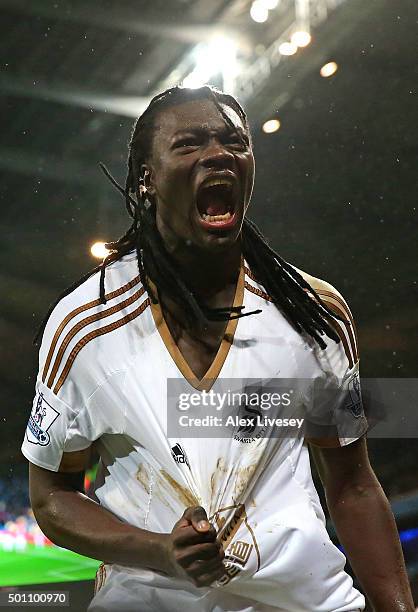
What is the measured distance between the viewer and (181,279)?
109 cm

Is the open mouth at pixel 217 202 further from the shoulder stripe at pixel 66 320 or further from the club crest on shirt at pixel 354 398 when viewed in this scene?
the club crest on shirt at pixel 354 398

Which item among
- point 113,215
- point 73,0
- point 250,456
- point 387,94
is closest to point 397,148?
point 387,94

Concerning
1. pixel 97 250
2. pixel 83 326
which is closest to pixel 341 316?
pixel 83 326

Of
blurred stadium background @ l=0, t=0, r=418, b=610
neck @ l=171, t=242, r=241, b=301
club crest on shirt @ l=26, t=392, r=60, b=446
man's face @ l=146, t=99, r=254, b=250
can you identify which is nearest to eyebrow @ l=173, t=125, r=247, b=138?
man's face @ l=146, t=99, r=254, b=250

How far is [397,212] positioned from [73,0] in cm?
82

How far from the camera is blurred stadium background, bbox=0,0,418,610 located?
1.88 meters

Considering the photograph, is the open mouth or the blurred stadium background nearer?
the open mouth

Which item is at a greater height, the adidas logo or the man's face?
the man's face

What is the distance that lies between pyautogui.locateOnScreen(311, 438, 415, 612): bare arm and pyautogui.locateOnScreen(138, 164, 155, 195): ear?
1.27 ft

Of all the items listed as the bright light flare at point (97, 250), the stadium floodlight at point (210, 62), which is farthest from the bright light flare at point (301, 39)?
the bright light flare at point (97, 250)

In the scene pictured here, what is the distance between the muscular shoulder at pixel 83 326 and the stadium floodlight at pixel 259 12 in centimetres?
99

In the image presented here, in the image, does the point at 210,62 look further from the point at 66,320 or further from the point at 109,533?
the point at 109,533

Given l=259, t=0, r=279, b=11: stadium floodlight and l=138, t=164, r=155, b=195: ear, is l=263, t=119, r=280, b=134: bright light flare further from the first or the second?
l=138, t=164, r=155, b=195: ear

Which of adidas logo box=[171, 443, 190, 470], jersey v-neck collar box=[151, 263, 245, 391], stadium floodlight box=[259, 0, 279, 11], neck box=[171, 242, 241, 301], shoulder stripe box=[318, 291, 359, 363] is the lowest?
adidas logo box=[171, 443, 190, 470]
